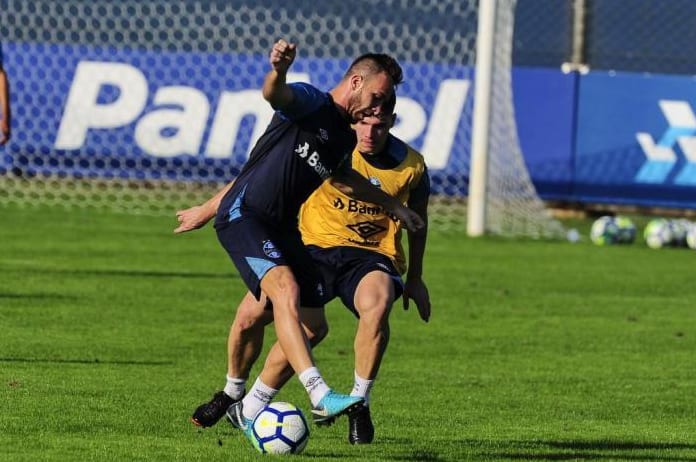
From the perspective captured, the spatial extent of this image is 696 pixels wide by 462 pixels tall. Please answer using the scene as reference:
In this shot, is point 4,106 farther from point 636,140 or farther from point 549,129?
point 636,140

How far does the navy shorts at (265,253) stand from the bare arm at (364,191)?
311 millimetres

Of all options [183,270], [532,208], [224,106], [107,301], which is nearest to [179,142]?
[224,106]

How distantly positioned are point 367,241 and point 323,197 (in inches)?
15.6

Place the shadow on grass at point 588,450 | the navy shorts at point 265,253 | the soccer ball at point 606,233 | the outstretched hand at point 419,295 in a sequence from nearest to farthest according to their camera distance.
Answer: the navy shorts at point 265,253
the shadow on grass at point 588,450
the outstretched hand at point 419,295
the soccer ball at point 606,233

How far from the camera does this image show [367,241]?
8.42 m

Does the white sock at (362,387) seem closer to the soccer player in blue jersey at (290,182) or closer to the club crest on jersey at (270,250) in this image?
the soccer player in blue jersey at (290,182)

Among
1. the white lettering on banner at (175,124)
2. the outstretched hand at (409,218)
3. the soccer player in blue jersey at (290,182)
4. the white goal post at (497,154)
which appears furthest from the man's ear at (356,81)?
the white lettering on banner at (175,124)

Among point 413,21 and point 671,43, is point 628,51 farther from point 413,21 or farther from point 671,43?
point 413,21

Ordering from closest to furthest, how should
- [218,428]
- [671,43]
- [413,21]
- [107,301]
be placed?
[218,428] < [107,301] < [413,21] < [671,43]

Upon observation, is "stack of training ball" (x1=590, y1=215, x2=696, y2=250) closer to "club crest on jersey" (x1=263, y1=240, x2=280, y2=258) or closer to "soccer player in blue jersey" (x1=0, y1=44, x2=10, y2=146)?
"soccer player in blue jersey" (x1=0, y1=44, x2=10, y2=146)

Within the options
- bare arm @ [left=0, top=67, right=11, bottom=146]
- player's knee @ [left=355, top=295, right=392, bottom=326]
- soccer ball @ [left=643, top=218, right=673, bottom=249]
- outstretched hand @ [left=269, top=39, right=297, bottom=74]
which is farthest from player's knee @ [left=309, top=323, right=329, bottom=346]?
soccer ball @ [left=643, top=218, right=673, bottom=249]

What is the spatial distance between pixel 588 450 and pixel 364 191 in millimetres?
1624

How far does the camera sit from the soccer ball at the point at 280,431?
7.12m

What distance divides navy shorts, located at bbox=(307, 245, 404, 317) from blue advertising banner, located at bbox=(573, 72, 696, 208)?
14439mm
